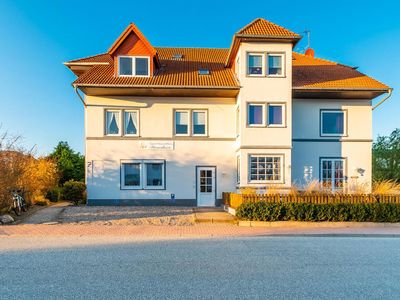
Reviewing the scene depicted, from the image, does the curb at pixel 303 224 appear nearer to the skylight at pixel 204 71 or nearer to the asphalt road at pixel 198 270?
the asphalt road at pixel 198 270

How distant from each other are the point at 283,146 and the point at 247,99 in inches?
125

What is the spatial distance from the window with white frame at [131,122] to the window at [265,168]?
6857 mm

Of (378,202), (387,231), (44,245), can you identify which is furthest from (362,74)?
(44,245)

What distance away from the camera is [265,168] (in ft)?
62.0

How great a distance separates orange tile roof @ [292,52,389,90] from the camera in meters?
19.6

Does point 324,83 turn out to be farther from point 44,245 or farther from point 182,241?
point 44,245

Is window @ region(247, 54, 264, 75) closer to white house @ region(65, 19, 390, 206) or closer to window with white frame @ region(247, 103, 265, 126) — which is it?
white house @ region(65, 19, 390, 206)

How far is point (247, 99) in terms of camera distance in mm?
18719

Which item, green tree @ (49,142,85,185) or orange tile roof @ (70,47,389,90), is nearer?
orange tile roof @ (70,47,389,90)

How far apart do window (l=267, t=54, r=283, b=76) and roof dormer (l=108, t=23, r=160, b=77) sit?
648 cm

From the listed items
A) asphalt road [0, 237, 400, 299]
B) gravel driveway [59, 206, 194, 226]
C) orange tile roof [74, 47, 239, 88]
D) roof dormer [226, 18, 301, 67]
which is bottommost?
gravel driveway [59, 206, 194, 226]

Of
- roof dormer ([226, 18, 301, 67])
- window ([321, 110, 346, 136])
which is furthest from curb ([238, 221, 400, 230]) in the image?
roof dormer ([226, 18, 301, 67])

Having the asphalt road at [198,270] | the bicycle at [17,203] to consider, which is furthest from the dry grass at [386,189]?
the bicycle at [17,203]

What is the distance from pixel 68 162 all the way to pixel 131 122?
952cm
